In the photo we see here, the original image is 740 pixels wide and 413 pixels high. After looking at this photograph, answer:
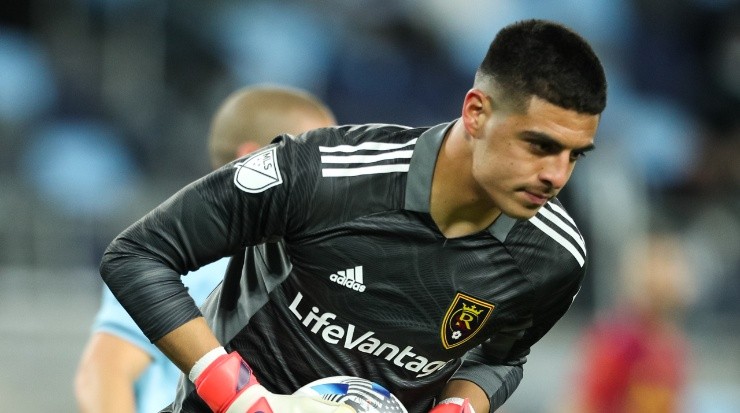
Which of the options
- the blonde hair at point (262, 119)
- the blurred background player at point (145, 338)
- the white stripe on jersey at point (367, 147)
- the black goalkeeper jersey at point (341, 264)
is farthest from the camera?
the blonde hair at point (262, 119)

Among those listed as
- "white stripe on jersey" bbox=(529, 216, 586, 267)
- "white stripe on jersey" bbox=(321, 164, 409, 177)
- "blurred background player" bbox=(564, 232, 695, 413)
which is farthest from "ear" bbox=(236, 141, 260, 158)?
"blurred background player" bbox=(564, 232, 695, 413)

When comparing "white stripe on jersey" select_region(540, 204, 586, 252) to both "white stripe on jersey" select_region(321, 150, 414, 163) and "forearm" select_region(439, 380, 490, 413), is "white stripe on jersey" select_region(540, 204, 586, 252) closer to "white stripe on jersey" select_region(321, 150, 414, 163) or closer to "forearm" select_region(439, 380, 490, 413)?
→ "white stripe on jersey" select_region(321, 150, 414, 163)

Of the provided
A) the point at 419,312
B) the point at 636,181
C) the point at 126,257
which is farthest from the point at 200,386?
the point at 636,181

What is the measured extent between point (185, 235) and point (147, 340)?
108 cm

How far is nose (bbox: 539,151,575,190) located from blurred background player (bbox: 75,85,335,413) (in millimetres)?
1379

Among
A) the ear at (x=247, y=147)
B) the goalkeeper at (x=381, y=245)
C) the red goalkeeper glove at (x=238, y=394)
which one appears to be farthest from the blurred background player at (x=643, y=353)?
the red goalkeeper glove at (x=238, y=394)

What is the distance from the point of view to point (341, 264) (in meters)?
2.87

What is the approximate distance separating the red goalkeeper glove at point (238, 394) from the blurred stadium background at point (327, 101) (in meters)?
4.60

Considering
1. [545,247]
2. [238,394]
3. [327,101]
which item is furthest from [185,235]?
[327,101]

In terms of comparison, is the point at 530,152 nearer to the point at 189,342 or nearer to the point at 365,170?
the point at 365,170

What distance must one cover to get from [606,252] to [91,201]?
11.2ft

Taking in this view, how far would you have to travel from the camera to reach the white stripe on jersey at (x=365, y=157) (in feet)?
A: 9.20

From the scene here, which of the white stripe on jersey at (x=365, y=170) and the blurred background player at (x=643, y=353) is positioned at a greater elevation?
the white stripe on jersey at (x=365, y=170)

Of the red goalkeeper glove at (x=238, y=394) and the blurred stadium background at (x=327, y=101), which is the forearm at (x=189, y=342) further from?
the blurred stadium background at (x=327, y=101)
